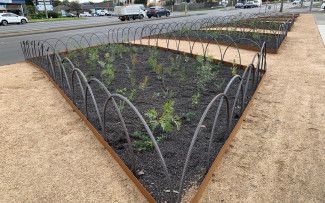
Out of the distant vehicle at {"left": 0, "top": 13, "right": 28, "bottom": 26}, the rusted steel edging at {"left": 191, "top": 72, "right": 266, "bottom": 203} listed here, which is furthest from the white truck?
the rusted steel edging at {"left": 191, "top": 72, "right": 266, "bottom": 203}

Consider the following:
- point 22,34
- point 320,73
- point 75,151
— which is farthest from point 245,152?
point 22,34

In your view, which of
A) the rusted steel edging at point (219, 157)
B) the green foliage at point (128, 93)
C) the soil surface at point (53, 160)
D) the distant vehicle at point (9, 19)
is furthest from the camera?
the distant vehicle at point (9, 19)

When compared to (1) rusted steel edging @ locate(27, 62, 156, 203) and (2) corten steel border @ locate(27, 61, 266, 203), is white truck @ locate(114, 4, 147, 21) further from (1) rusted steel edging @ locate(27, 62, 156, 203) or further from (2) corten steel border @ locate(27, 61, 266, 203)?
(2) corten steel border @ locate(27, 61, 266, 203)

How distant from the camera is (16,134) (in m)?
4.99

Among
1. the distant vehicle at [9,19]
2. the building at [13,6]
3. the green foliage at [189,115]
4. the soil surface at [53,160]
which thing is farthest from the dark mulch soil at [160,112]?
the building at [13,6]

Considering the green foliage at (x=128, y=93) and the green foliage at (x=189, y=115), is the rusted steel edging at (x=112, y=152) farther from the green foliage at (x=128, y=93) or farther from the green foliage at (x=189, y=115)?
the green foliage at (x=189, y=115)

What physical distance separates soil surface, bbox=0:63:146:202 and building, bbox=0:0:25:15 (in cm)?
5342

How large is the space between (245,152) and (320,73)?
501cm

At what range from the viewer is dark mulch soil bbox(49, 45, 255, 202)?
3699mm

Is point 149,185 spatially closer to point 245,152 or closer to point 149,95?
point 245,152

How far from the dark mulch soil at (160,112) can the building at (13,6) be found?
52.2 m

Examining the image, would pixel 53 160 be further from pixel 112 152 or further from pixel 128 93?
pixel 128 93

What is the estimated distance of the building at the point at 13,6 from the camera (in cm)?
5272

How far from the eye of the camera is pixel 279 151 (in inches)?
165
